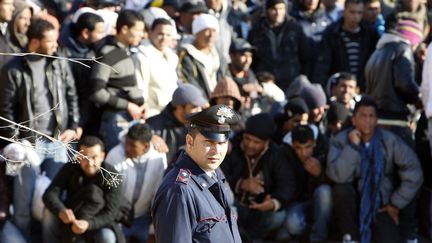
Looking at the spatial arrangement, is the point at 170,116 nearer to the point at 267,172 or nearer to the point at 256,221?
the point at 267,172

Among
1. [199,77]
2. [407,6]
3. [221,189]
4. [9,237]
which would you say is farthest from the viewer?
[407,6]

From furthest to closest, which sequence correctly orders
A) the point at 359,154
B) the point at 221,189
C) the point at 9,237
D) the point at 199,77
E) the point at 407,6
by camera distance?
the point at 407,6, the point at 199,77, the point at 359,154, the point at 9,237, the point at 221,189

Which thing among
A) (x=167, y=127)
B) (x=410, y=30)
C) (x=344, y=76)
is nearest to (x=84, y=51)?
(x=167, y=127)

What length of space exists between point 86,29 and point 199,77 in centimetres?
130

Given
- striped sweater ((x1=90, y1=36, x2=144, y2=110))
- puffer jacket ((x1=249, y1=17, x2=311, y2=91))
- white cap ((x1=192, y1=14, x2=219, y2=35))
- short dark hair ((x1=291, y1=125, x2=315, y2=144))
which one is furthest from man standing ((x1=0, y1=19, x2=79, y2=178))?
puffer jacket ((x1=249, y1=17, x2=311, y2=91))

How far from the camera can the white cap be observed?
1170 centimetres

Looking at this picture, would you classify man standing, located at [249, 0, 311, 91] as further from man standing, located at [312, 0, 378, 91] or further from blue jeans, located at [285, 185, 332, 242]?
blue jeans, located at [285, 185, 332, 242]

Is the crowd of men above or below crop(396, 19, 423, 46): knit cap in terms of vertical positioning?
below

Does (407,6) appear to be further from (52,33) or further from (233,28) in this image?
(52,33)

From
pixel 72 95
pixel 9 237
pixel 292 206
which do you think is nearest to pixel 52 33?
pixel 72 95

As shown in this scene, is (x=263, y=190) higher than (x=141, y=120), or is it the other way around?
(x=141, y=120)

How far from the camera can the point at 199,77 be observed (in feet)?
38.1

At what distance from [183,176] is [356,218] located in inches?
179

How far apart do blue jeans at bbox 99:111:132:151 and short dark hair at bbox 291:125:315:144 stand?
1.62 m
